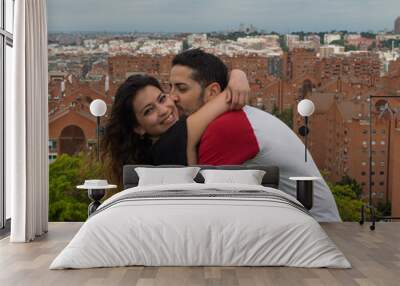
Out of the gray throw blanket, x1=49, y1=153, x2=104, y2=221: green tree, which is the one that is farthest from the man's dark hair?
the gray throw blanket

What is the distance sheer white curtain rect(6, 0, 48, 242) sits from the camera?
6852mm

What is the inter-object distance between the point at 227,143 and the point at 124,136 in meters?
1.21

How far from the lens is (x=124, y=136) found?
8.45m

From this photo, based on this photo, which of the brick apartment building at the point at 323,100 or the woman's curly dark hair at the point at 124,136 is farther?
the brick apartment building at the point at 323,100

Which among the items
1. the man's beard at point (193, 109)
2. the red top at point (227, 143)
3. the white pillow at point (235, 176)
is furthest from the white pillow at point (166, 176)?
the man's beard at point (193, 109)

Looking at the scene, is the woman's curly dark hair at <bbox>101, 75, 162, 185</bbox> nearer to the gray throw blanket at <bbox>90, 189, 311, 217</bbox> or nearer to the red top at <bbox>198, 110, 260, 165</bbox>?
the red top at <bbox>198, 110, 260, 165</bbox>

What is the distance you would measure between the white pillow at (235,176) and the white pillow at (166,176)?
0.19m

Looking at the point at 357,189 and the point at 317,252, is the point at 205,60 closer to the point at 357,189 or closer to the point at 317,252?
the point at 357,189

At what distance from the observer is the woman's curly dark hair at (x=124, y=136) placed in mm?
8352

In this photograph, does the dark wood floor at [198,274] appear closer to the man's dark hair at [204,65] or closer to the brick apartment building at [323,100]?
the brick apartment building at [323,100]

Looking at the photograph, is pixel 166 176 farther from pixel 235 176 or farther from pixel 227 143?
pixel 227 143

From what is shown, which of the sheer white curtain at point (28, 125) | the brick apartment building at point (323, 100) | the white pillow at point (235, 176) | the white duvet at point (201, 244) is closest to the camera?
the white duvet at point (201, 244)

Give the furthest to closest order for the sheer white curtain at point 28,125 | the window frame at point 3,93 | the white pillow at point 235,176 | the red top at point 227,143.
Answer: the red top at point 227,143 < the white pillow at point 235,176 < the window frame at point 3,93 < the sheer white curtain at point 28,125

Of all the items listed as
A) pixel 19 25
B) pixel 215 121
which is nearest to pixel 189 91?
pixel 215 121
